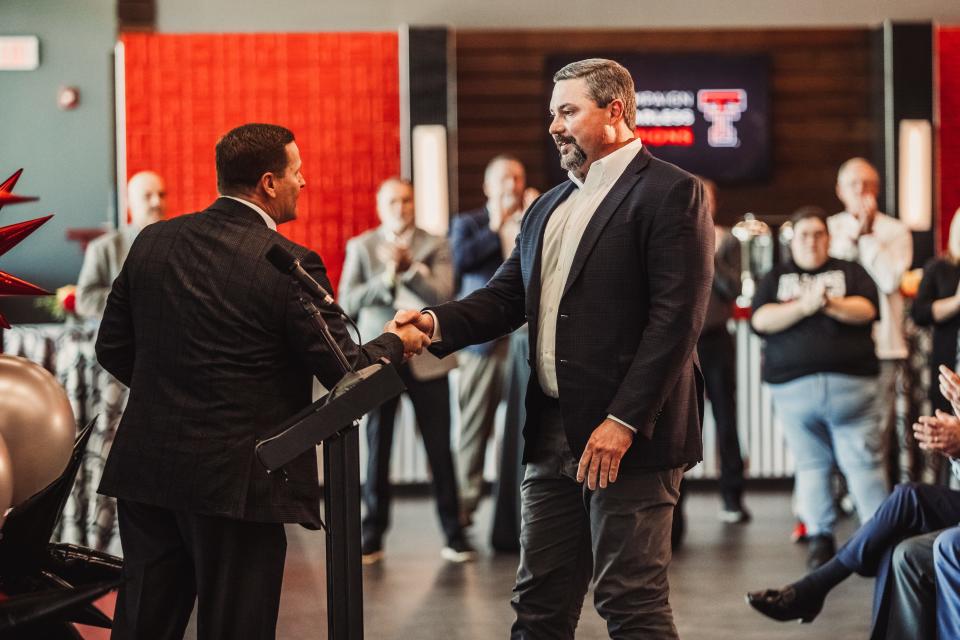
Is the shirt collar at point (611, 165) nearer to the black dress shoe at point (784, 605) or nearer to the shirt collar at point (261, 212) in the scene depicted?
the shirt collar at point (261, 212)

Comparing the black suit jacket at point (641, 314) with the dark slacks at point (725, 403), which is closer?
the black suit jacket at point (641, 314)

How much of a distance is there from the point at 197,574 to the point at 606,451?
0.83 meters

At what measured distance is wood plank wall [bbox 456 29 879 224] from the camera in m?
7.77

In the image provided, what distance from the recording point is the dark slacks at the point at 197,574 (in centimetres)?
234

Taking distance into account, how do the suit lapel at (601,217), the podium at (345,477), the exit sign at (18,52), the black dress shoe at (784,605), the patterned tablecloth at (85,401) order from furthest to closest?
1. the exit sign at (18,52)
2. the patterned tablecloth at (85,401)
3. the black dress shoe at (784,605)
4. the suit lapel at (601,217)
5. the podium at (345,477)

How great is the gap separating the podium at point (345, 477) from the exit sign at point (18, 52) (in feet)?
21.3

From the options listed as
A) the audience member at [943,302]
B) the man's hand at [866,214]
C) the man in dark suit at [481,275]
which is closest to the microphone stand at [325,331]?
the man in dark suit at [481,275]

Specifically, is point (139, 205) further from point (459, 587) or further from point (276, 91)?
point (276, 91)

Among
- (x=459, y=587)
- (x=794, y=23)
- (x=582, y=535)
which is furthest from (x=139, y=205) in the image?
(x=794, y=23)

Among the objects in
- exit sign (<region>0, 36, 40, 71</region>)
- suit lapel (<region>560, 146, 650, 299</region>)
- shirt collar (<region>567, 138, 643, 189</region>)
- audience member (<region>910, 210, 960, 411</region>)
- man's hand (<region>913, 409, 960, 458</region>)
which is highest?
exit sign (<region>0, 36, 40, 71</region>)

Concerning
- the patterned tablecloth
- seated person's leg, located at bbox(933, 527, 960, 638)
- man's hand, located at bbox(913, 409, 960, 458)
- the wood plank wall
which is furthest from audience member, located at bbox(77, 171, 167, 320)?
the wood plank wall

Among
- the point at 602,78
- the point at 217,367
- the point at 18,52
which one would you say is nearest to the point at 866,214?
the point at 602,78

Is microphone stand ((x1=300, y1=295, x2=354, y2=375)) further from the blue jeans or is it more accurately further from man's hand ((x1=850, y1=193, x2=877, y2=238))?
man's hand ((x1=850, y1=193, x2=877, y2=238))

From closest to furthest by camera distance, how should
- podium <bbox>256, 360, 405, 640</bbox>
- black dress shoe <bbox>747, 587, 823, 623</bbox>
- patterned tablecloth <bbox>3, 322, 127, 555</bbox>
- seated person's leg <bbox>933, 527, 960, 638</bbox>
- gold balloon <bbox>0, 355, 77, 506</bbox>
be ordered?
podium <bbox>256, 360, 405, 640</bbox> < gold balloon <bbox>0, 355, 77, 506</bbox> < seated person's leg <bbox>933, 527, 960, 638</bbox> < black dress shoe <bbox>747, 587, 823, 623</bbox> < patterned tablecloth <bbox>3, 322, 127, 555</bbox>
